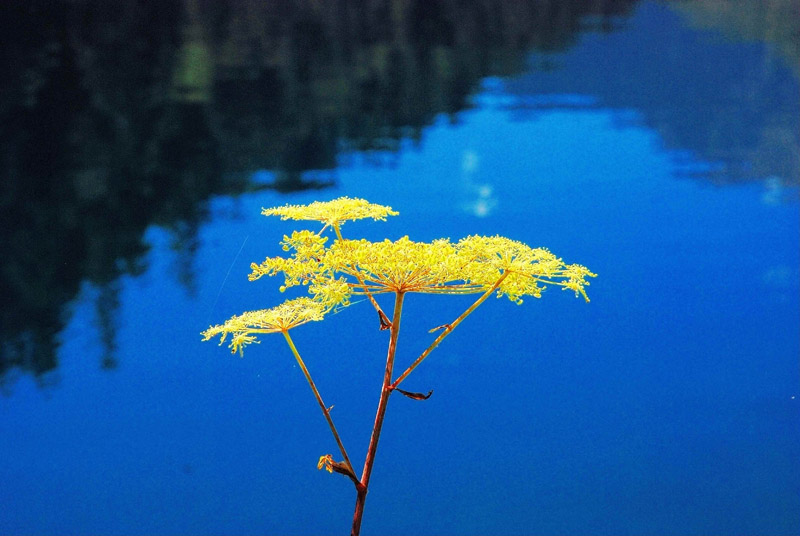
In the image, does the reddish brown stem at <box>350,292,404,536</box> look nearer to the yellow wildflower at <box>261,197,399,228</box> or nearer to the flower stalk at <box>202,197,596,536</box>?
the flower stalk at <box>202,197,596,536</box>

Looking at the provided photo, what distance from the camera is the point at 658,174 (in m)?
6.20

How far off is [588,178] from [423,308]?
2.82 m

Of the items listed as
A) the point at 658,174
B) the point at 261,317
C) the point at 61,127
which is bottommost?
the point at 658,174

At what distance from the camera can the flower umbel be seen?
1.20m

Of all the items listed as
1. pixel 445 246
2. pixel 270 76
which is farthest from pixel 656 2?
pixel 445 246

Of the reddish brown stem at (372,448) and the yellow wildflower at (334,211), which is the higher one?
the yellow wildflower at (334,211)

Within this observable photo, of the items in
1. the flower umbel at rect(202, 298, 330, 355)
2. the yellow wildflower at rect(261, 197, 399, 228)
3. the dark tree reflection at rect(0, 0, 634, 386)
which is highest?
the yellow wildflower at rect(261, 197, 399, 228)

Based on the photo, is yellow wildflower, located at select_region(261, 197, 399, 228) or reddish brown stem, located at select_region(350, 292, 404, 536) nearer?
reddish brown stem, located at select_region(350, 292, 404, 536)

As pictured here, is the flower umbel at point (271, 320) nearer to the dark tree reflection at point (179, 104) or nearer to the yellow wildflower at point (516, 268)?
the yellow wildflower at point (516, 268)

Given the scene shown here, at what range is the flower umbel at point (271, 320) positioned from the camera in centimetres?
120

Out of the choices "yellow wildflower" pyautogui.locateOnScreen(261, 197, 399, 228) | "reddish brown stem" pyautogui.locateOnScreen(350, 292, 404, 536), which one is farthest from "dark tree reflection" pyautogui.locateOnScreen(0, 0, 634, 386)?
"reddish brown stem" pyautogui.locateOnScreen(350, 292, 404, 536)

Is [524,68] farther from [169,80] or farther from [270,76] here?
[169,80]

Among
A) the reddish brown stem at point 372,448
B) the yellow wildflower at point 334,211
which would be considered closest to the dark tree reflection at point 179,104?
the yellow wildflower at point 334,211

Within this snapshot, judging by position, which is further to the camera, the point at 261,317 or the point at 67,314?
the point at 67,314
